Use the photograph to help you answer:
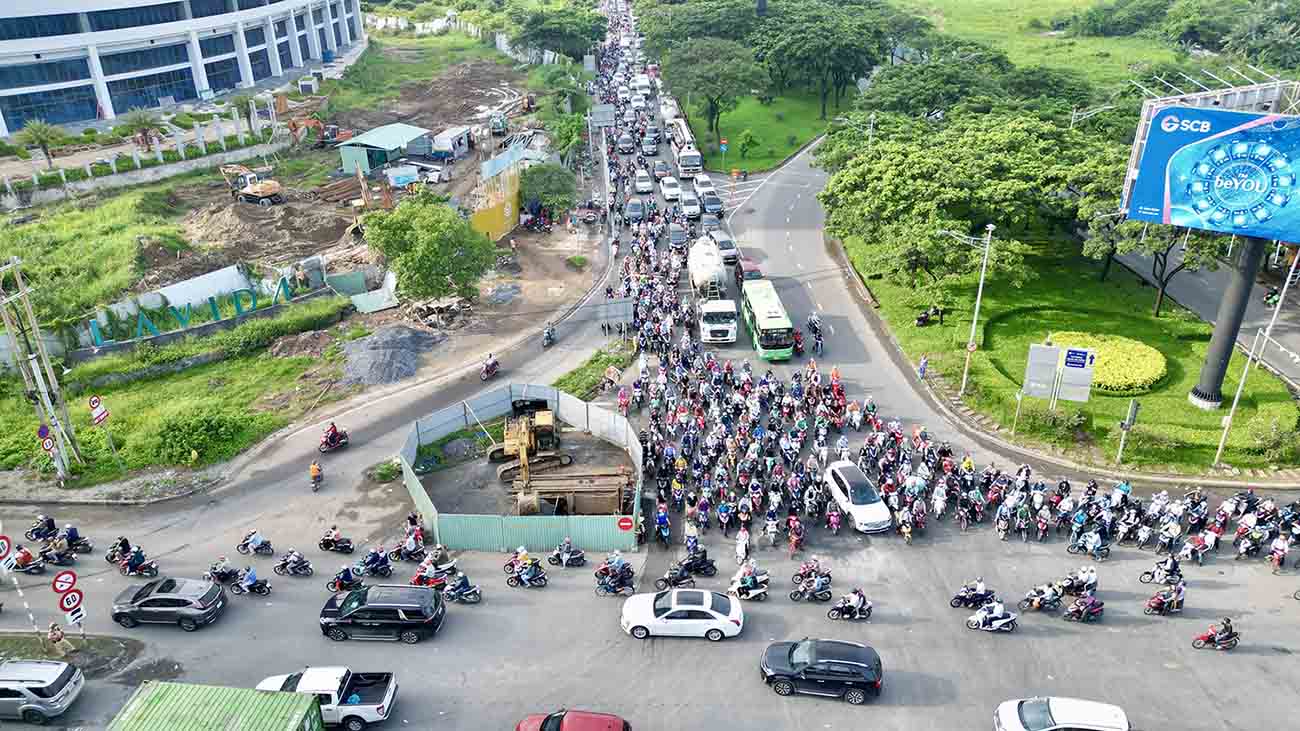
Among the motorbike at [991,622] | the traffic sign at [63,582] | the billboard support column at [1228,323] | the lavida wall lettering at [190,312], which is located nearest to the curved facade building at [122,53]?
the lavida wall lettering at [190,312]

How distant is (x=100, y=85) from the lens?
8112cm

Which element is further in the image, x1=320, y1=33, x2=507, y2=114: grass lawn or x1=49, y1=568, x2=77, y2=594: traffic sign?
x1=320, y1=33, x2=507, y2=114: grass lawn

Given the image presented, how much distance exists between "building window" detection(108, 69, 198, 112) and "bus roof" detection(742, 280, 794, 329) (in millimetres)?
72975

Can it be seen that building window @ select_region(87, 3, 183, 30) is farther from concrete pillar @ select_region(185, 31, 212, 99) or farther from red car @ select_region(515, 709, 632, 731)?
red car @ select_region(515, 709, 632, 731)

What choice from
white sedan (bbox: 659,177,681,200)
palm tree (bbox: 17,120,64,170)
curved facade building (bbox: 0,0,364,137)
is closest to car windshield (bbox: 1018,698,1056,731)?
white sedan (bbox: 659,177,681,200)

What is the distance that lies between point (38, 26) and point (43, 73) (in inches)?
160

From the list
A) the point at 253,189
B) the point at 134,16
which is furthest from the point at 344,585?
the point at 134,16

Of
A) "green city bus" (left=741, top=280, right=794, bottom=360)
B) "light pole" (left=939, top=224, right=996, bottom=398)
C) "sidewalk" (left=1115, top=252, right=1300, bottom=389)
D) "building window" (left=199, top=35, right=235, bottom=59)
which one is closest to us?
"light pole" (left=939, top=224, right=996, bottom=398)

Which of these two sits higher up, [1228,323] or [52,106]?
[52,106]

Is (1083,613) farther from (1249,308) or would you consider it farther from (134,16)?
(134,16)

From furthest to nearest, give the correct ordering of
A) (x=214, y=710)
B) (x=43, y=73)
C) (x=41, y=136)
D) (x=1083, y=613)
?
(x=43, y=73), (x=41, y=136), (x=1083, y=613), (x=214, y=710)

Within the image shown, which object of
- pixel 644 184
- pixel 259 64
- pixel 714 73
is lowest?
pixel 644 184

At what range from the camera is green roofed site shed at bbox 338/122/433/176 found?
67.9 meters

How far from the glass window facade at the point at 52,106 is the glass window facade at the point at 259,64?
771 inches
